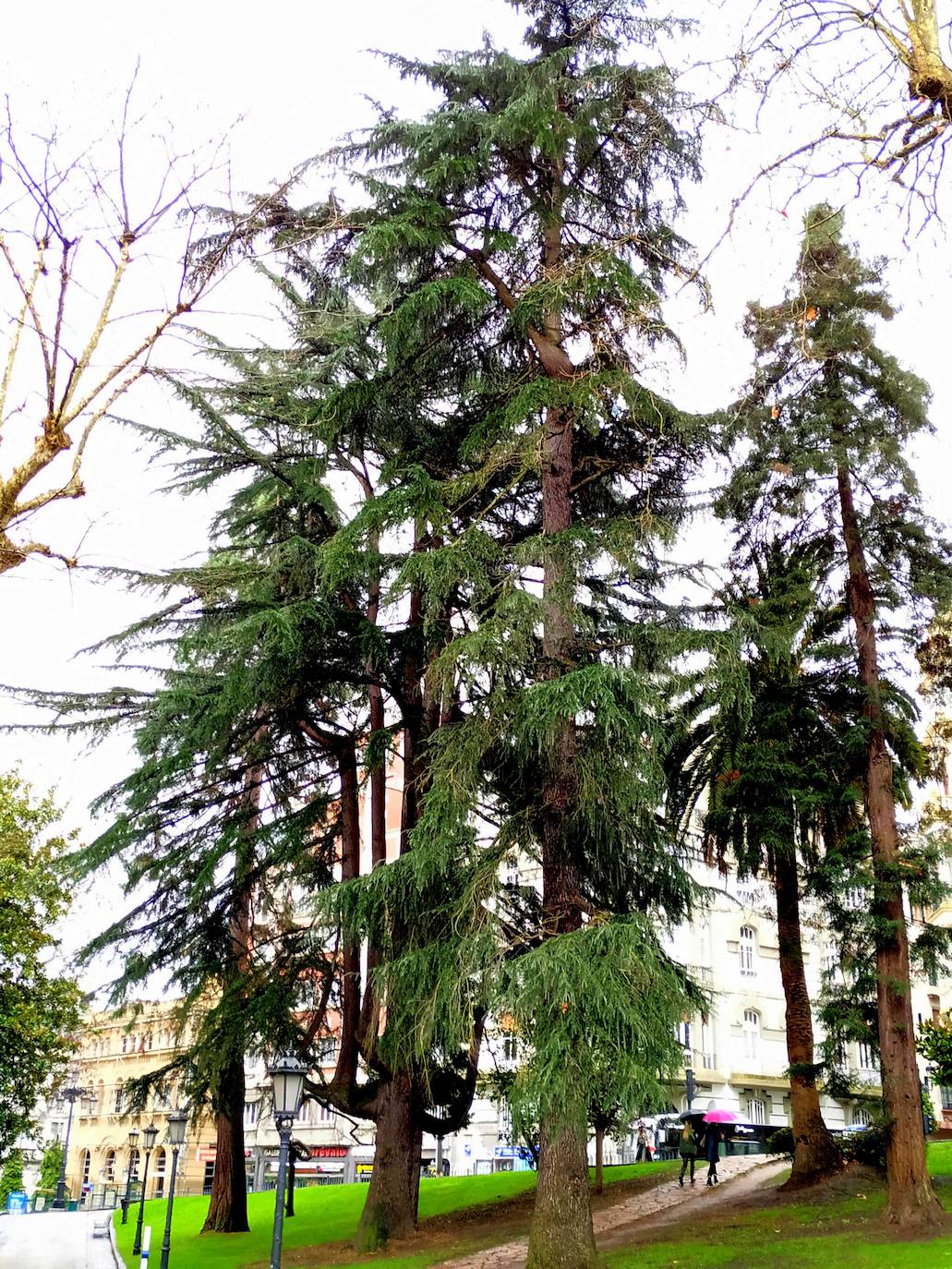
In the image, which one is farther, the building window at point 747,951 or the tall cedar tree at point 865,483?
the building window at point 747,951

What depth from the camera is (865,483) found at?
18.0 m

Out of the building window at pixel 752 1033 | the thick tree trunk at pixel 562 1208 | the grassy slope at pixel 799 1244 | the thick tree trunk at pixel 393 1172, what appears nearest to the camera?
the thick tree trunk at pixel 562 1208

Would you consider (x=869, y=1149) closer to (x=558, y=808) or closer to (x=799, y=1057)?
(x=799, y=1057)

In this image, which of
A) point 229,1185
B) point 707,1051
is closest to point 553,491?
point 229,1185

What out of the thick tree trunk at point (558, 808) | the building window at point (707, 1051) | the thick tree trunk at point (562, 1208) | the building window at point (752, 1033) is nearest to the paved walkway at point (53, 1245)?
the thick tree trunk at point (562, 1208)

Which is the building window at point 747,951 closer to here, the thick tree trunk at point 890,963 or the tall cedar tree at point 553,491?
the thick tree trunk at point 890,963

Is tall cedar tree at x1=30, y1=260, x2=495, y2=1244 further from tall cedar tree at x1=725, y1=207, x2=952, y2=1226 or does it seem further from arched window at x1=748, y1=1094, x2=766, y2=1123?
arched window at x1=748, y1=1094, x2=766, y2=1123

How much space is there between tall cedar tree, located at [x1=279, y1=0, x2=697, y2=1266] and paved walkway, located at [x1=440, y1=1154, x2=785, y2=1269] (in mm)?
2995

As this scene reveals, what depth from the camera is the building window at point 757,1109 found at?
42250mm

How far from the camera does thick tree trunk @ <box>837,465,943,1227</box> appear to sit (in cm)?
1454

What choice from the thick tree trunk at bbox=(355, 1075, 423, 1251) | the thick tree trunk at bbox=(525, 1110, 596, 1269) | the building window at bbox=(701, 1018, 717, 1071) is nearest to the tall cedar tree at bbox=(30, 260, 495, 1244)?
the thick tree trunk at bbox=(355, 1075, 423, 1251)

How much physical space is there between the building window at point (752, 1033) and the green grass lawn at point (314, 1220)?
62.3 feet

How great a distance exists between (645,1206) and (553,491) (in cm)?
1176

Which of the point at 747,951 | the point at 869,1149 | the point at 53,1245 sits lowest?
the point at 53,1245
